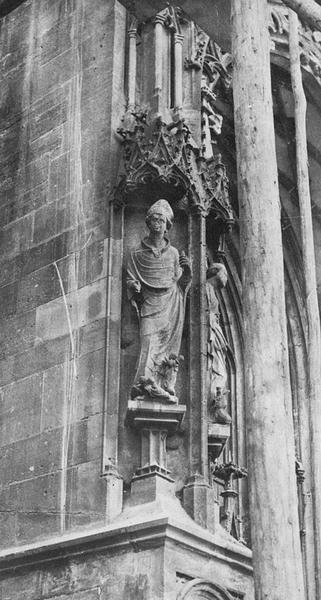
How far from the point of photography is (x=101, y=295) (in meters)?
9.38

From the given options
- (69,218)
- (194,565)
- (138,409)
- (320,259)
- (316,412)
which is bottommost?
(194,565)

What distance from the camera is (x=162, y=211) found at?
31.2ft

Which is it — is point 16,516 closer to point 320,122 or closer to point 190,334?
point 190,334

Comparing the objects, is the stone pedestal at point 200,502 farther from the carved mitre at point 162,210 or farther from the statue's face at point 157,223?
the carved mitre at point 162,210

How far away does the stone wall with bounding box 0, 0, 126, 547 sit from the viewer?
9.09 m

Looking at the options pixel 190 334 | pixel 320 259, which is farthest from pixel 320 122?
pixel 190 334

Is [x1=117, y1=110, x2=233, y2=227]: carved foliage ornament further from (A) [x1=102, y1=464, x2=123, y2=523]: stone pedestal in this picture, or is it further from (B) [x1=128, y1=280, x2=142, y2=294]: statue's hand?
(A) [x1=102, y1=464, x2=123, y2=523]: stone pedestal

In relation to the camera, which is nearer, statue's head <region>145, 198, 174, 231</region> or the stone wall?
the stone wall

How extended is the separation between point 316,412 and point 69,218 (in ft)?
10.1

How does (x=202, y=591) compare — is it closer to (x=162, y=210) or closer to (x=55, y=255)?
(x=162, y=210)

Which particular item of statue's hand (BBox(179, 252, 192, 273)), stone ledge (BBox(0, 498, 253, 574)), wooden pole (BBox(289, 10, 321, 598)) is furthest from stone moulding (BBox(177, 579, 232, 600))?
statue's hand (BBox(179, 252, 192, 273))

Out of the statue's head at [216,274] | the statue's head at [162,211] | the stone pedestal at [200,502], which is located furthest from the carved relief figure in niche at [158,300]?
the stone pedestal at [200,502]

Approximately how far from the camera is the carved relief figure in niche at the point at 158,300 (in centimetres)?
895

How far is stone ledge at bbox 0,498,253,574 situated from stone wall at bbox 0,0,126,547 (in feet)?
0.76
